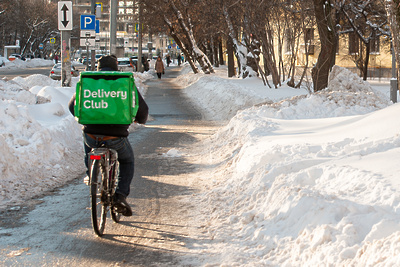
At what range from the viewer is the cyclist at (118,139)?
18.5ft

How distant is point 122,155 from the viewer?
5816 millimetres

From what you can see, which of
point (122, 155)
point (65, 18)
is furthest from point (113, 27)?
point (122, 155)

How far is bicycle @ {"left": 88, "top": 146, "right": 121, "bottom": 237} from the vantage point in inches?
214

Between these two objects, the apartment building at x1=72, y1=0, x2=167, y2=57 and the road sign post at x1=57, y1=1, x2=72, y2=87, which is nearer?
the road sign post at x1=57, y1=1, x2=72, y2=87

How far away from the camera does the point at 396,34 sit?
916 centimetres

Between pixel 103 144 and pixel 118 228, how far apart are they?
98cm

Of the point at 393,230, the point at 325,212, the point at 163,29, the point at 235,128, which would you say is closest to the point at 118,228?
the point at 325,212

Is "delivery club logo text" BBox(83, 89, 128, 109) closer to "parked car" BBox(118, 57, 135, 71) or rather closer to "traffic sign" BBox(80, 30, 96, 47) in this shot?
"traffic sign" BBox(80, 30, 96, 47)

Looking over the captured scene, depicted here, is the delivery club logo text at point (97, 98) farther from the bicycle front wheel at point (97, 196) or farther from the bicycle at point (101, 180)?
the bicycle front wheel at point (97, 196)

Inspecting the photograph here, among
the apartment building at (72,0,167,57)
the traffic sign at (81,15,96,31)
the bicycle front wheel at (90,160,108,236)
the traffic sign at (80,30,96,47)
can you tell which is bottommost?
the bicycle front wheel at (90,160,108,236)

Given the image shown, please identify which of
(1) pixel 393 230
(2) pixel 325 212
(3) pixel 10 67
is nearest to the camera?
(1) pixel 393 230

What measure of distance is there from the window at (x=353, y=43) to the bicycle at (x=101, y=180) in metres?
31.1

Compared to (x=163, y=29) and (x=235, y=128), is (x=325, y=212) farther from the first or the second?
(x=163, y=29)

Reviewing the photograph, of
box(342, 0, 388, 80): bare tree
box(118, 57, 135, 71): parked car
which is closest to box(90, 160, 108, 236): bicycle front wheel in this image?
box(342, 0, 388, 80): bare tree
